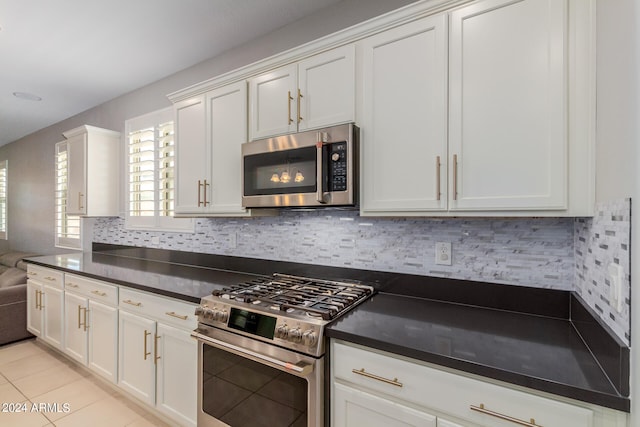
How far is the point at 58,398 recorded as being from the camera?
7.64 ft

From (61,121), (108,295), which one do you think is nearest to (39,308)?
(108,295)

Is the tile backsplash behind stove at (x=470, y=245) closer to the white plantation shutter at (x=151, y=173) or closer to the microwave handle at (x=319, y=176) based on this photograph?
the microwave handle at (x=319, y=176)

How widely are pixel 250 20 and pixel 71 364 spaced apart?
10.7 feet

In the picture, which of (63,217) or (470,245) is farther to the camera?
(63,217)

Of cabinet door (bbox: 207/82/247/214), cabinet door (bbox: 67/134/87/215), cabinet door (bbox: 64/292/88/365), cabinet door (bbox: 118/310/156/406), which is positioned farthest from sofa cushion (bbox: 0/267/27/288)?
cabinet door (bbox: 207/82/247/214)

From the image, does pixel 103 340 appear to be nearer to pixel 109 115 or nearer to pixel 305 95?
pixel 305 95

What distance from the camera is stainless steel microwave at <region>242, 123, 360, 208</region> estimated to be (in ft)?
5.17

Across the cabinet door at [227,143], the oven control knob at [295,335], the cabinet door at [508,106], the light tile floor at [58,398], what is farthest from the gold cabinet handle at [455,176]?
the light tile floor at [58,398]

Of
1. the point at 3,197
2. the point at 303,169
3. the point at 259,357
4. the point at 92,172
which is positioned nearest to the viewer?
the point at 259,357

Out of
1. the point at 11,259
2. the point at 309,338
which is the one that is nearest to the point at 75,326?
the point at 309,338

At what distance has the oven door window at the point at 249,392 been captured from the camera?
53.6 inches

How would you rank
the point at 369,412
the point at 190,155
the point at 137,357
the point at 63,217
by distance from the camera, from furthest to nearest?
the point at 63,217 → the point at 190,155 → the point at 137,357 → the point at 369,412

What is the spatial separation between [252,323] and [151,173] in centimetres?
232

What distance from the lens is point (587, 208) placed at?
1.13 metres
